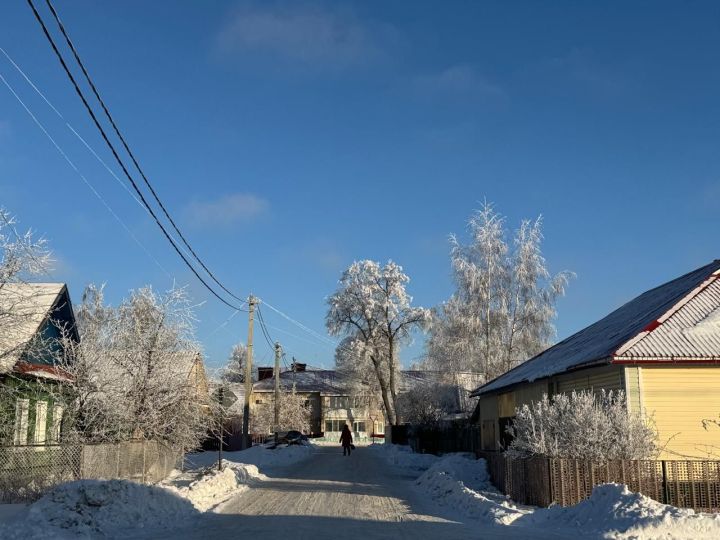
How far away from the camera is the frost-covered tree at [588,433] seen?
16.4 metres

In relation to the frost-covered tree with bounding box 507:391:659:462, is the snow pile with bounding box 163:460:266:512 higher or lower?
lower

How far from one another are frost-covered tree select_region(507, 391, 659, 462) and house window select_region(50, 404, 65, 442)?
42.1 ft

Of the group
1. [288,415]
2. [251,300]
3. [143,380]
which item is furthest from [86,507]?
[288,415]

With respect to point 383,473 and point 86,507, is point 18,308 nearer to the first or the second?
point 86,507

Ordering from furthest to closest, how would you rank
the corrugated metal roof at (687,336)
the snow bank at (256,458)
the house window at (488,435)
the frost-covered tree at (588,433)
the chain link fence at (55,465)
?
1. the snow bank at (256,458)
2. the house window at (488,435)
3. the corrugated metal roof at (687,336)
4. the frost-covered tree at (588,433)
5. the chain link fence at (55,465)

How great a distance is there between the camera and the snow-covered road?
12.7 m

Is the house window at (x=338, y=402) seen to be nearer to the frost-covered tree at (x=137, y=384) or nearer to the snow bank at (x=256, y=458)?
the snow bank at (x=256, y=458)

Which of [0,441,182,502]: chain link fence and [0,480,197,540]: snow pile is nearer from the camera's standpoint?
[0,480,197,540]: snow pile

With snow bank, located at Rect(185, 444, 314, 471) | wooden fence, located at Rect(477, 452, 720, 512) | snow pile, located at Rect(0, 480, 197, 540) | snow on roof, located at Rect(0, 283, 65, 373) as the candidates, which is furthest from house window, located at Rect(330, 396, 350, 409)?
snow pile, located at Rect(0, 480, 197, 540)

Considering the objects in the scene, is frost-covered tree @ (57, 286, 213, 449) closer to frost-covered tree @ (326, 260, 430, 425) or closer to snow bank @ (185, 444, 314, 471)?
snow bank @ (185, 444, 314, 471)

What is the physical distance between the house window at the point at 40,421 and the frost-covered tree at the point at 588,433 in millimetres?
15638

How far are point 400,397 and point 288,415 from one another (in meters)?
33.4

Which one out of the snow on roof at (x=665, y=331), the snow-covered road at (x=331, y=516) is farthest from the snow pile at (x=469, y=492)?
the snow on roof at (x=665, y=331)

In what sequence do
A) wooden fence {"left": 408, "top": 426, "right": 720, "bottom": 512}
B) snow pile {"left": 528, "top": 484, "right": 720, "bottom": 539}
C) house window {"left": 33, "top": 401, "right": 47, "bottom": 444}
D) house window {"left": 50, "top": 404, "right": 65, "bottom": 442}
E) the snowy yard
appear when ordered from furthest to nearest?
house window {"left": 33, "top": 401, "right": 47, "bottom": 444} → house window {"left": 50, "top": 404, "right": 65, "bottom": 442} → wooden fence {"left": 408, "top": 426, "right": 720, "bottom": 512} → the snowy yard → snow pile {"left": 528, "top": 484, "right": 720, "bottom": 539}
